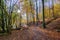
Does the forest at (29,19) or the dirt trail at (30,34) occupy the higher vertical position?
the forest at (29,19)

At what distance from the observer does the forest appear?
1.92 metres

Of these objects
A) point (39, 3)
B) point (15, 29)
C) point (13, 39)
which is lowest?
point (13, 39)

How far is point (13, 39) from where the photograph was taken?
1.91 meters

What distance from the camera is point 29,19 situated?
202cm

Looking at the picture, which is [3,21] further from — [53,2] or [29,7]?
[53,2]

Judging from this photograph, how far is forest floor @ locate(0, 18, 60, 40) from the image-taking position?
1873 millimetres

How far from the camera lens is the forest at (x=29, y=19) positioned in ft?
6.30

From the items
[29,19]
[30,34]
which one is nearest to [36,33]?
[30,34]

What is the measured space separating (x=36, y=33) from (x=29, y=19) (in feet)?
0.83

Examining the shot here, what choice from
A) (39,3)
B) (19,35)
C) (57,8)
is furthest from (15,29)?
(57,8)

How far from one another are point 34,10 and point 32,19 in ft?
0.50

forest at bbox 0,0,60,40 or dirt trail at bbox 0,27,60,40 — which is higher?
forest at bbox 0,0,60,40

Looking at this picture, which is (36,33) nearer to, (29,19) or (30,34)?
(30,34)

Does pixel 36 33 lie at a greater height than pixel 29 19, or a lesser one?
lesser
